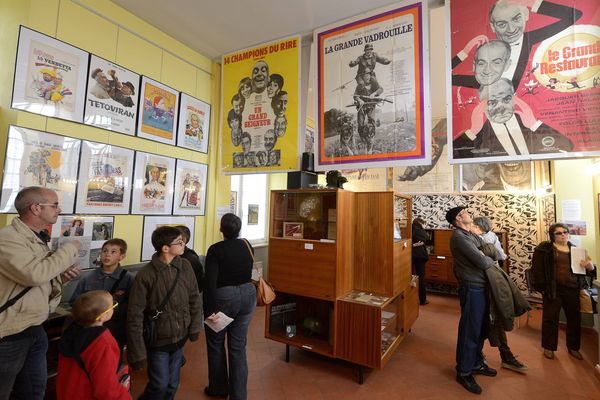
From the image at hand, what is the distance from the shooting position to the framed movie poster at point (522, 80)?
2211mm

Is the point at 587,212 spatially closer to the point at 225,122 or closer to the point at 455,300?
the point at 455,300

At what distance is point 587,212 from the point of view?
15.3 ft

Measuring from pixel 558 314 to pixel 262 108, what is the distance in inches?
173

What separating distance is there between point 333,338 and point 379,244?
1072 mm

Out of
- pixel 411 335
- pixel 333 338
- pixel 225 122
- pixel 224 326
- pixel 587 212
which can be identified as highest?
pixel 225 122

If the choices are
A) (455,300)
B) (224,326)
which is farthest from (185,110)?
(455,300)

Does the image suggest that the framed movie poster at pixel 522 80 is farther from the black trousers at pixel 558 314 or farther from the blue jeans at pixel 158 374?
the blue jeans at pixel 158 374

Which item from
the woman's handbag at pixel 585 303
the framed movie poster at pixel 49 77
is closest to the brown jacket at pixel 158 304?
the framed movie poster at pixel 49 77

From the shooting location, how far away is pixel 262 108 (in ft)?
12.1

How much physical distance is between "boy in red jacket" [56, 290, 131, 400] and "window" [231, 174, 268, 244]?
13.2 feet

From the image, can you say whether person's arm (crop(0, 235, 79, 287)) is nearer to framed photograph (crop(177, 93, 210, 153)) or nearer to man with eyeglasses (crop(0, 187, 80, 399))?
man with eyeglasses (crop(0, 187, 80, 399))

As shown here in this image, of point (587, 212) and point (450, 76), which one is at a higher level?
point (450, 76)

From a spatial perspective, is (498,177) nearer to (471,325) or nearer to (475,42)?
(471,325)

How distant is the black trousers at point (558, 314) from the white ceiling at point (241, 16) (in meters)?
3.65
